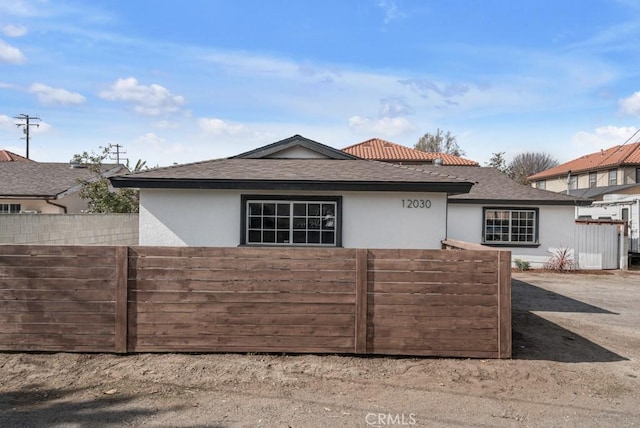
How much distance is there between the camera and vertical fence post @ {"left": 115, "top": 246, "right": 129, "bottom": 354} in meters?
4.79

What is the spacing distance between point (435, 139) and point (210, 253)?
49416 millimetres

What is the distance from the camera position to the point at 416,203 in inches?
318

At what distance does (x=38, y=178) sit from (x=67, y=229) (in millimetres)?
12922

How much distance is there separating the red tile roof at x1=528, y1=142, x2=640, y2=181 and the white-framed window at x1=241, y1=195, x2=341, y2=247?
30.6 m

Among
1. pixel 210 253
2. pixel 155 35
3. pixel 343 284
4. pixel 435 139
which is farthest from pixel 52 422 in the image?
pixel 435 139

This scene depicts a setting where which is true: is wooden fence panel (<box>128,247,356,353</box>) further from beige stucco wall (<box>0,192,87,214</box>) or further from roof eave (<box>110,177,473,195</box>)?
beige stucco wall (<box>0,192,87,214</box>)

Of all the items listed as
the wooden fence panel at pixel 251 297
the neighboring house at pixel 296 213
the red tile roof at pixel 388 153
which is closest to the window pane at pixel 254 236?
the neighboring house at pixel 296 213

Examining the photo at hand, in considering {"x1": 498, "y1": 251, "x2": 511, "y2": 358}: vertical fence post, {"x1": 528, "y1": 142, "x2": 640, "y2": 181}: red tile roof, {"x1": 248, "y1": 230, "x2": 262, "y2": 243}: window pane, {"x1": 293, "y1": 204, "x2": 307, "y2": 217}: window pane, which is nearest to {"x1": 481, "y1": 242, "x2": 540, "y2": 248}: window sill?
{"x1": 293, "y1": 204, "x2": 307, "y2": 217}: window pane

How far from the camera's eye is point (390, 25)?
455 inches

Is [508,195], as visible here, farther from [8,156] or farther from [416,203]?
[8,156]

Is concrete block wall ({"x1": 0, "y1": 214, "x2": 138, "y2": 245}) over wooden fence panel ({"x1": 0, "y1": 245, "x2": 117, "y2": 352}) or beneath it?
over

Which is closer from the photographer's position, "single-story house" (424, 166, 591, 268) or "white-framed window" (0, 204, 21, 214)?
"single-story house" (424, 166, 591, 268)

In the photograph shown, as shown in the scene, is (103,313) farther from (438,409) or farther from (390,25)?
(390,25)

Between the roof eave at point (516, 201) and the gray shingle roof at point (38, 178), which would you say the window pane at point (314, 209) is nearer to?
the roof eave at point (516, 201)
